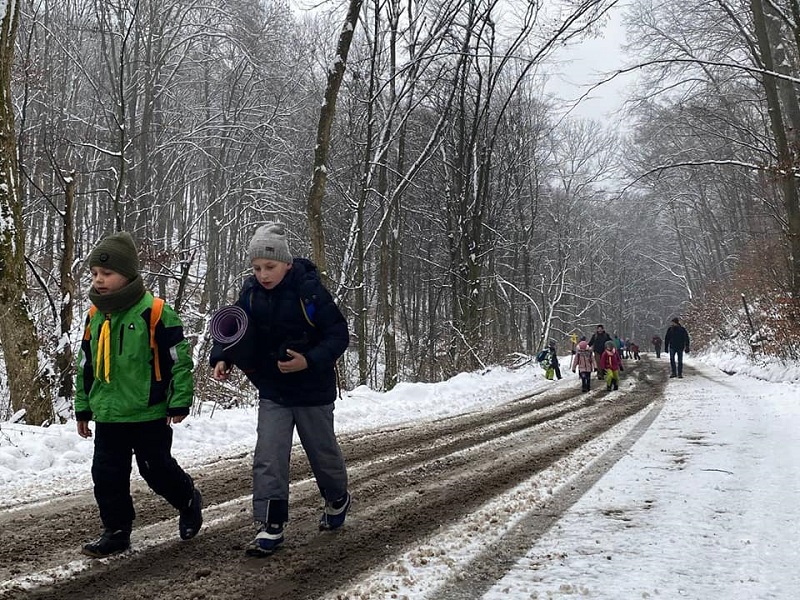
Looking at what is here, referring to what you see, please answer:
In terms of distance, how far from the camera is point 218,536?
3.71m

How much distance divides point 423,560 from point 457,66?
19.2 metres

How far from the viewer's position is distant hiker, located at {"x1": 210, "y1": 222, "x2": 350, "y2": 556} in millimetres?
3617

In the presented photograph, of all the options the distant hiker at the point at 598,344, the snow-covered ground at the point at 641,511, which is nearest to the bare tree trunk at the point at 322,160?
the snow-covered ground at the point at 641,511

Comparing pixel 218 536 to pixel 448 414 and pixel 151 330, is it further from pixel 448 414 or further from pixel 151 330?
pixel 448 414

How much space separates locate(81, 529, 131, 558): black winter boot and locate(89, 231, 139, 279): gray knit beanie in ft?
4.67

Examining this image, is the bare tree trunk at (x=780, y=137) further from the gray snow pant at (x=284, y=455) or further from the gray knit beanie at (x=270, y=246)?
the gray knit beanie at (x=270, y=246)

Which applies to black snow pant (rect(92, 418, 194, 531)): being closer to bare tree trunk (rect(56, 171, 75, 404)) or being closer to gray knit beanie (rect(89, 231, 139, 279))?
gray knit beanie (rect(89, 231, 139, 279))

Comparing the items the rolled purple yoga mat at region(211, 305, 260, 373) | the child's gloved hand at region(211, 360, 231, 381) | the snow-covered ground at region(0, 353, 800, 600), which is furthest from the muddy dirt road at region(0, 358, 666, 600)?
the rolled purple yoga mat at region(211, 305, 260, 373)

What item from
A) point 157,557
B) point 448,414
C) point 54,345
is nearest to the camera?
point 157,557

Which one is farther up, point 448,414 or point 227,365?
point 227,365

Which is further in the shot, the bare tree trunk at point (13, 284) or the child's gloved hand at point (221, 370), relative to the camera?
the bare tree trunk at point (13, 284)

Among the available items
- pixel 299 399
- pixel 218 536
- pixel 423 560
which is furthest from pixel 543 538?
pixel 218 536

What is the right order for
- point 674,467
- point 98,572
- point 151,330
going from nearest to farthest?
point 98,572
point 151,330
point 674,467

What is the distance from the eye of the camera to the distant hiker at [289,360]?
3.62 metres
